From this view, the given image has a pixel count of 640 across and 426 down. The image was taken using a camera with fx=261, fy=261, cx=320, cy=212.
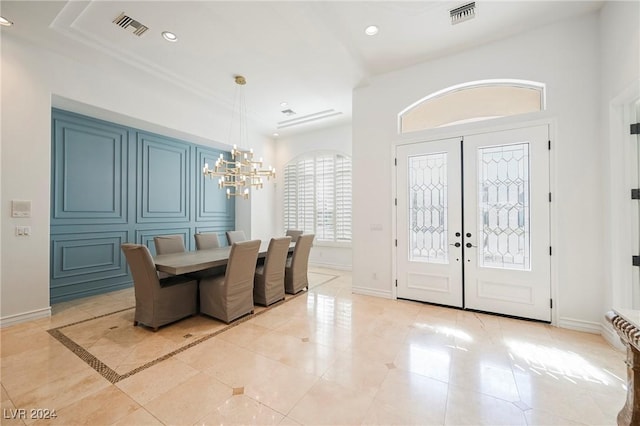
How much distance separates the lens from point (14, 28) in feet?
9.95

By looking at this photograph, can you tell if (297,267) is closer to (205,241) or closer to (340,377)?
(205,241)

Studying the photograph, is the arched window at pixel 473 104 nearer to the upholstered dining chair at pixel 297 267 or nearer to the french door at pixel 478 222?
the french door at pixel 478 222

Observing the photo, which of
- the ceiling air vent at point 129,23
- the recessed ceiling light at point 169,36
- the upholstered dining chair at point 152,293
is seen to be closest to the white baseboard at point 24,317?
the upholstered dining chair at point 152,293

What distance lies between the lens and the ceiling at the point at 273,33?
9.35ft

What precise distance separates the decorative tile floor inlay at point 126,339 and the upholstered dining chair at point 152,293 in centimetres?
12

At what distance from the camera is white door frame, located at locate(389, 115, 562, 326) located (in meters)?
3.11

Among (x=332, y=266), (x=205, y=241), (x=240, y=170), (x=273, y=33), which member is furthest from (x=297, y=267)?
(x=273, y=33)

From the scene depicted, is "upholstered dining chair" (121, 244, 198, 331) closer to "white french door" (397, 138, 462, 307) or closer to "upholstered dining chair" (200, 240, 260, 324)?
"upholstered dining chair" (200, 240, 260, 324)

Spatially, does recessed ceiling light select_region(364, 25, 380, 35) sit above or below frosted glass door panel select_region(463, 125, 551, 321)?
above

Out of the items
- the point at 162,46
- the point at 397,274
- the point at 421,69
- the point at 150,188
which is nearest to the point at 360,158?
the point at 421,69

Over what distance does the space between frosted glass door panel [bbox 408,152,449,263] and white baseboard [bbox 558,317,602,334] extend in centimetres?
138

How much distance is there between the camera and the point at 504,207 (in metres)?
3.40

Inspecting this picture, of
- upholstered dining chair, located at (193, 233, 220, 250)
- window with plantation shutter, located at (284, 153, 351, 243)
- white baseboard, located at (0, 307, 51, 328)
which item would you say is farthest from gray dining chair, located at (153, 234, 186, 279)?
window with plantation shutter, located at (284, 153, 351, 243)

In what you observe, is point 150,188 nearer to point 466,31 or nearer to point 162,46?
point 162,46
